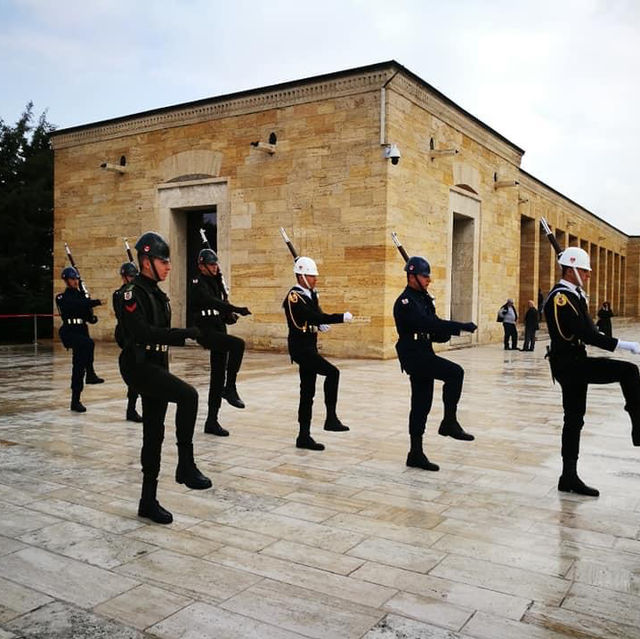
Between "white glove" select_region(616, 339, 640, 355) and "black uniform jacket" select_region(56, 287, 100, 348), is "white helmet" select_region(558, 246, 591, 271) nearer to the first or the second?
"white glove" select_region(616, 339, 640, 355)

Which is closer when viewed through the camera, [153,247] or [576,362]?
[153,247]

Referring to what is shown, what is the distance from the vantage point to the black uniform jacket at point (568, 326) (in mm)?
5090

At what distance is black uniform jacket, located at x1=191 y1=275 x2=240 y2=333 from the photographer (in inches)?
289

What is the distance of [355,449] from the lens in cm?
680

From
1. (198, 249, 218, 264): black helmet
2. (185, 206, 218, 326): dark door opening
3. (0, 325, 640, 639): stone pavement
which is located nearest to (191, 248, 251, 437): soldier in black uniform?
(198, 249, 218, 264): black helmet

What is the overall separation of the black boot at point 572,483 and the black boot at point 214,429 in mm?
3608

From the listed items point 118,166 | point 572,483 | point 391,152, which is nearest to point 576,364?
point 572,483

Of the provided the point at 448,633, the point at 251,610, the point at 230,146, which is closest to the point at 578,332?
the point at 448,633

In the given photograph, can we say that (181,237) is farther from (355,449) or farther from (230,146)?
(355,449)

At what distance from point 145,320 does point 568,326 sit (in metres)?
3.15

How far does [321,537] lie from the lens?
4270 mm

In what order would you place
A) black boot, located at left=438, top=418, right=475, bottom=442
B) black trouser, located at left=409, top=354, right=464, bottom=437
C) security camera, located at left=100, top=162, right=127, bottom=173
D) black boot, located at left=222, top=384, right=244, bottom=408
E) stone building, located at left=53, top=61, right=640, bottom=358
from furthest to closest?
security camera, located at left=100, top=162, right=127, bottom=173 → stone building, located at left=53, top=61, right=640, bottom=358 → black boot, located at left=222, top=384, right=244, bottom=408 → black boot, located at left=438, top=418, right=475, bottom=442 → black trouser, located at left=409, top=354, right=464, bottom=437

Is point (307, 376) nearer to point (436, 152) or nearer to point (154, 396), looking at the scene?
point (154, 396)

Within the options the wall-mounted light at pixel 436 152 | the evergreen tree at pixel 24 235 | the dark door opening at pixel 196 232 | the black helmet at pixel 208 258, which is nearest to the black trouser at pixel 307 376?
the black helmet at pixel 208 258
